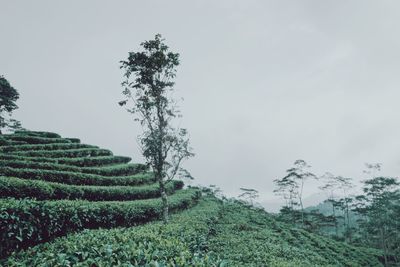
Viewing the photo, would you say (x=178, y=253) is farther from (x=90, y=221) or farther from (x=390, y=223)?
(x=390, y=223)

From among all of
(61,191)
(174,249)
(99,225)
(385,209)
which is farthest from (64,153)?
(385,209)

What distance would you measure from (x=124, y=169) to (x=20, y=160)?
11117mm

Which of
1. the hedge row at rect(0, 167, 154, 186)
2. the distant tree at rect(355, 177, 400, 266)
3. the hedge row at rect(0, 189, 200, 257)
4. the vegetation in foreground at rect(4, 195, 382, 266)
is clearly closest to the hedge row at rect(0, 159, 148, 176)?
the hedge row at rect(0, 167, 154, 186)

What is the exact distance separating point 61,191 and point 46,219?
277 inches

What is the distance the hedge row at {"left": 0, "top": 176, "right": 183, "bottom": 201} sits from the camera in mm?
15930

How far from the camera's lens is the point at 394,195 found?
46.2 metres

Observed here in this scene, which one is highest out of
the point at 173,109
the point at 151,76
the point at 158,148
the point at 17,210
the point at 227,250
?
the point at 151,76

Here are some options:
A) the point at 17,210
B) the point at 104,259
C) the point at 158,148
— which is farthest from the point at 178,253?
the point at 158,148

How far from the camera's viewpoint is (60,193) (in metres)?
18.7

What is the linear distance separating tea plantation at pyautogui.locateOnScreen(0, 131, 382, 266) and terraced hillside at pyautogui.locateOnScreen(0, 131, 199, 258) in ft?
0.12

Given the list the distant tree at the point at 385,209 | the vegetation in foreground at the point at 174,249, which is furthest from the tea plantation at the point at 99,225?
the distant tree at the point at 385,209

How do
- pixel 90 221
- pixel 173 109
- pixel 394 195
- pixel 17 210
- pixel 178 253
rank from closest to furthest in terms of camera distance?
pixel 178 253 → pixel 17 210 → pixel 90 221 → pixel 173 109 → pixel 394 195

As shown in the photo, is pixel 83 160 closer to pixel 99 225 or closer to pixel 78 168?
pixel 78 168

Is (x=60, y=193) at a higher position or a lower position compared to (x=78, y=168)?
lower
